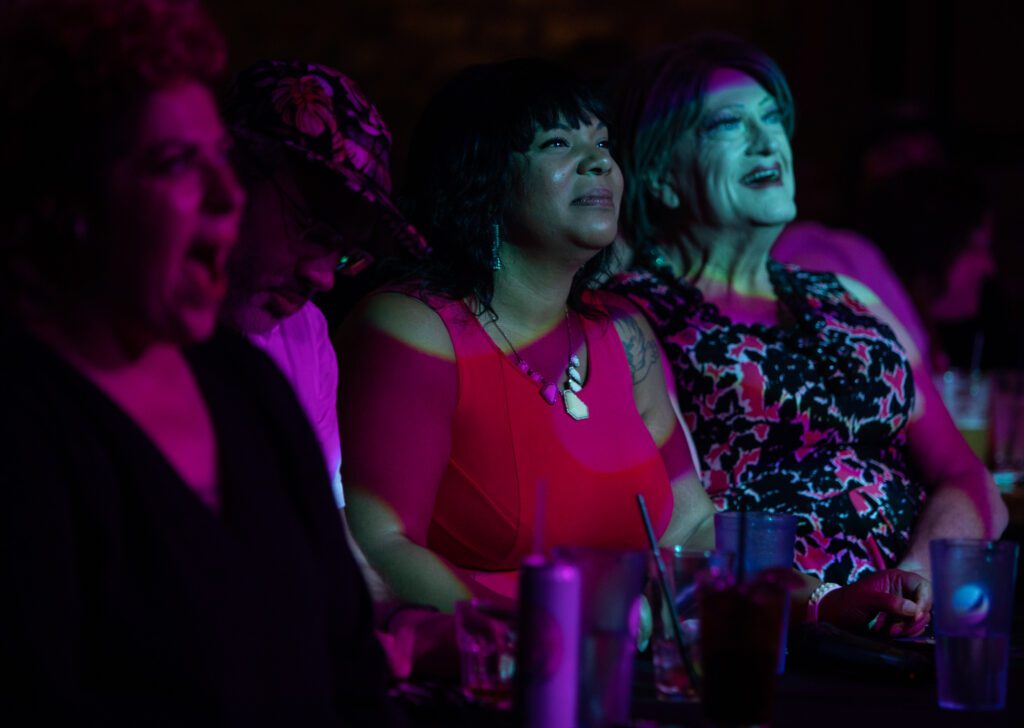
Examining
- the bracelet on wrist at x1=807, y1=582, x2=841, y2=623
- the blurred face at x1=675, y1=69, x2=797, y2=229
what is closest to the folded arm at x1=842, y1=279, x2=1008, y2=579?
the blurred face at x1=675, y1=69, x2=797, y2=229

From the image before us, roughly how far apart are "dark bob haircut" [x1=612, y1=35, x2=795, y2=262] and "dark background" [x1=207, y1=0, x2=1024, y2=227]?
2.81 m

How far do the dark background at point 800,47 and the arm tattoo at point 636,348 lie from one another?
3.24m

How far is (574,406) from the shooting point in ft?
7.06

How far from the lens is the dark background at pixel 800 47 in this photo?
5.56 meters

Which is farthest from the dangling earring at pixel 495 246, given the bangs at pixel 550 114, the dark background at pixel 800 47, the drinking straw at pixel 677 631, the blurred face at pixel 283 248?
the dark background at pixel 800 47

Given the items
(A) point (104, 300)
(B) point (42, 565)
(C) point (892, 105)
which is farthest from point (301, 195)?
(C) point (892, 105)

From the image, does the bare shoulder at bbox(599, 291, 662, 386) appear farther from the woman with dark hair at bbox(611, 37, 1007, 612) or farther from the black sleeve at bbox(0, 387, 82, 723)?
the black sleeve at bbox(0, 387, 82, 723)

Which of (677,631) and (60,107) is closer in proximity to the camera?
(60,107)

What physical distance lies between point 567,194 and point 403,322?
0.32 meters

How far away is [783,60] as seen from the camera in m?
6.21

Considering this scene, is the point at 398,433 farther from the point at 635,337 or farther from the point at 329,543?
the point at 329,543

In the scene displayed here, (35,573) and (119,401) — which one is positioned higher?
(119,401)

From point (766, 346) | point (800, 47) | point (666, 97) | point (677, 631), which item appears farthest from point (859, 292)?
point (800, 47)

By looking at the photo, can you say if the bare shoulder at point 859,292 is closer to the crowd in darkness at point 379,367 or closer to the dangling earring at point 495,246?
the crowd in darkness at point 379,367
